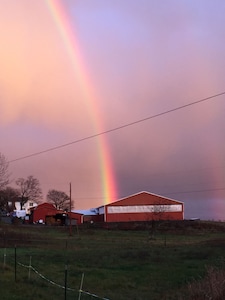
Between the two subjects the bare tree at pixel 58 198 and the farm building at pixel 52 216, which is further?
the bare tree at pixel 58 198

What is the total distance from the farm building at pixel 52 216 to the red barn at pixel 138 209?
8695 millimetres

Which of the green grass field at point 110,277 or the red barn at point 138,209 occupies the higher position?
the red barn at point 138,209

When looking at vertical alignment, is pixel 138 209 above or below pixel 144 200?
below

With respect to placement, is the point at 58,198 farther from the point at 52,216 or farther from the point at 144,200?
the point at 144,200

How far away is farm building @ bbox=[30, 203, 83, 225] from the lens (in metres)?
109

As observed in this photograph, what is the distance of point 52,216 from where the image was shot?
11244 cm

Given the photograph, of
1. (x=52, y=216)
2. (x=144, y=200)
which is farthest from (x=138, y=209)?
(x=52, y=216)

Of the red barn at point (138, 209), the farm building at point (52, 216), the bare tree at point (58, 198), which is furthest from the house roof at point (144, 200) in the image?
the bare tree at point (58, 198)

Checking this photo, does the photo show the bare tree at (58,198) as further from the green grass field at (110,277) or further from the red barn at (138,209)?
the green grass field at (110,277)

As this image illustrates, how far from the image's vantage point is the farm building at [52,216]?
109125 mm

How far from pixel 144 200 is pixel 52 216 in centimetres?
2366

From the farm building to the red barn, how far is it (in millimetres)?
8695

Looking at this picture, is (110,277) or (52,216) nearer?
(110,277)

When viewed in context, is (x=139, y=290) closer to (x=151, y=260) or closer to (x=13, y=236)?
(x=151, y=260)
